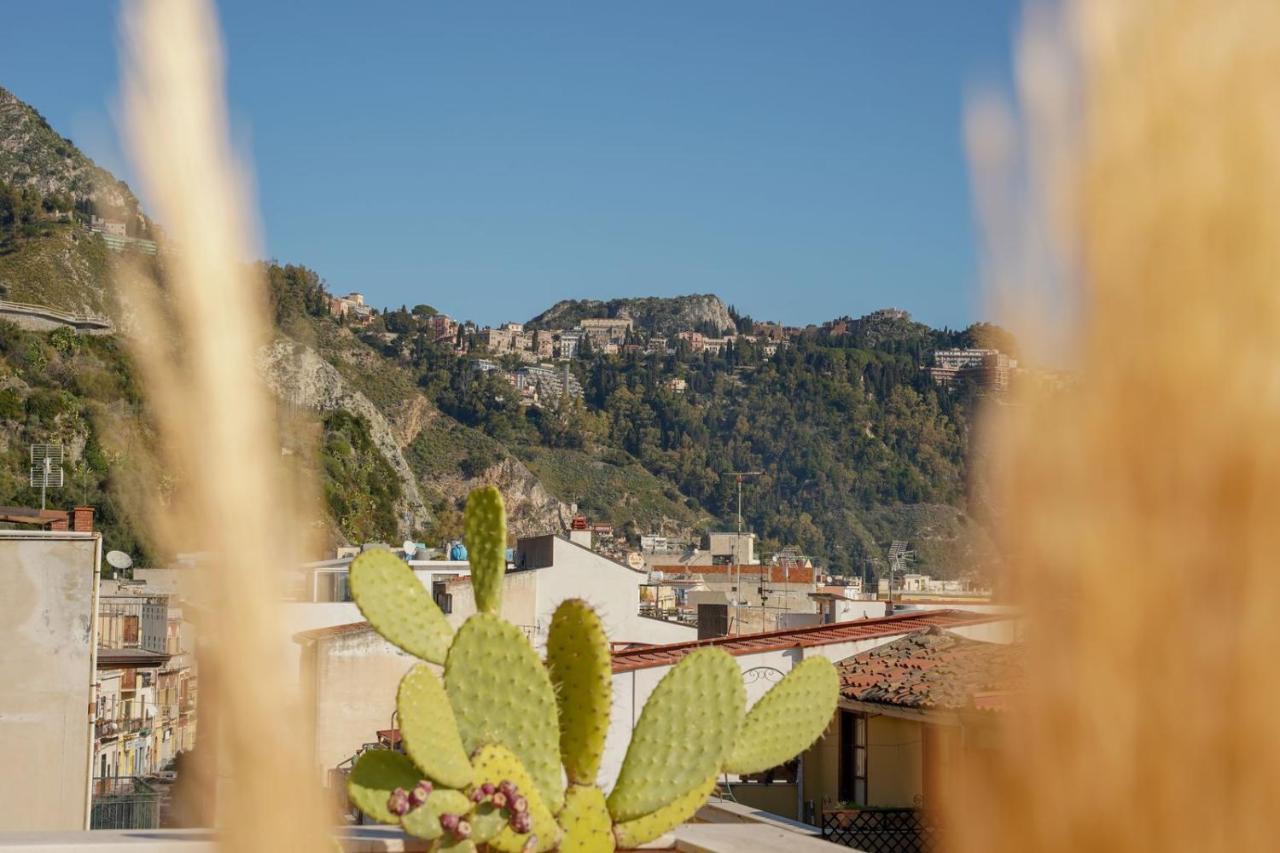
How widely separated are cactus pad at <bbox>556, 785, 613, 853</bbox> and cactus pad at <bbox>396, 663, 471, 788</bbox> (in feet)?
1.58

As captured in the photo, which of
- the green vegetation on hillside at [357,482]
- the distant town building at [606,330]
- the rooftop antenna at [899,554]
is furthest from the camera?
the distant town building at [606,330]

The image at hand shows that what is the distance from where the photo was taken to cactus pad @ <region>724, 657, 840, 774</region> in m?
5.53

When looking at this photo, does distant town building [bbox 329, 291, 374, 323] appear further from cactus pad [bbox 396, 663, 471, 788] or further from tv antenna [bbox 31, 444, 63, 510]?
cactus pad [bbox 396, 663, 471, 788]

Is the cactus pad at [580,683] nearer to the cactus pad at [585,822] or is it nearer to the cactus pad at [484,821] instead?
the cactus pad at [585,822]

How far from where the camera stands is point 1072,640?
87.1 inches

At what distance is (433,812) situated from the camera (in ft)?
15.7

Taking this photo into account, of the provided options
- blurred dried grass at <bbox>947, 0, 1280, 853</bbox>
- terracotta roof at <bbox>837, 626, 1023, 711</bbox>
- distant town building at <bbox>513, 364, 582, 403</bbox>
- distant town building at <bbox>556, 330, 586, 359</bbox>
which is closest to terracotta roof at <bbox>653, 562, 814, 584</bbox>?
terracotta roof at <bbox>837, 626, 1023, 711</bbox>

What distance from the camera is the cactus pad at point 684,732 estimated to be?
512cm

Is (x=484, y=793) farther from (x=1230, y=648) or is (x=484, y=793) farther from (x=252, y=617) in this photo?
(x=1230, y=648)

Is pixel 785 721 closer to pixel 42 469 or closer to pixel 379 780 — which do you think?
pixel 379 780

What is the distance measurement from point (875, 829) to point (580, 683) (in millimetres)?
6028

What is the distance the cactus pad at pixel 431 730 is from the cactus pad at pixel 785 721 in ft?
3.59

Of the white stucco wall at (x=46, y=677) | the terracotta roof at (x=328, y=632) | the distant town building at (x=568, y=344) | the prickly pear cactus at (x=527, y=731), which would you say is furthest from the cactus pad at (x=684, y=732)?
the distant town building at (x=568, y=344)

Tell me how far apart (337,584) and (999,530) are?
24016 mm
